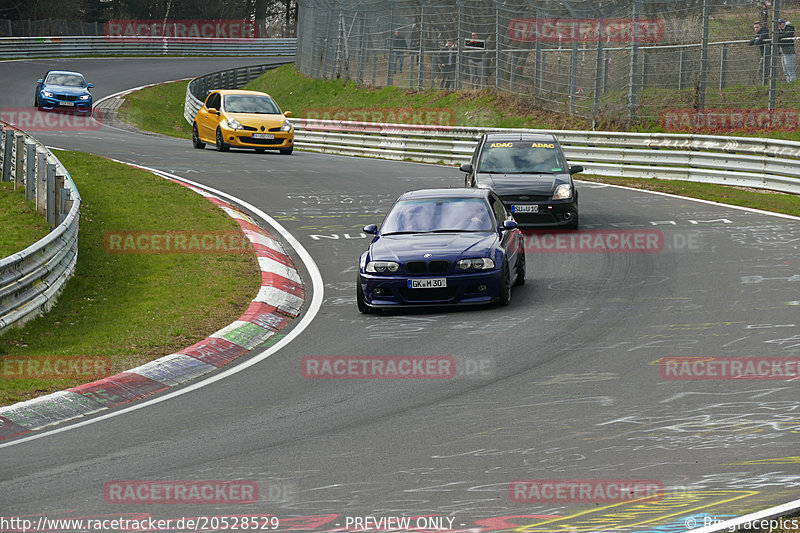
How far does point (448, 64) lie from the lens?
37.3 metres

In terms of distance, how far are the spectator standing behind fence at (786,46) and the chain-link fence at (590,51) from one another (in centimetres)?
3

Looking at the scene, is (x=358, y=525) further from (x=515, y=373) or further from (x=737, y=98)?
(x=737, y=98)

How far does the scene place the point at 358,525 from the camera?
6188 millimetres

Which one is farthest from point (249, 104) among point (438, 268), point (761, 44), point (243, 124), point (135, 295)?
point (438, 268)

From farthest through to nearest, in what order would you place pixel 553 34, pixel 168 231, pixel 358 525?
pixel 553 34 < pixel 168 231 < pixel 358 525

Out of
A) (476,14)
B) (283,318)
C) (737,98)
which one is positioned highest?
(476,14)

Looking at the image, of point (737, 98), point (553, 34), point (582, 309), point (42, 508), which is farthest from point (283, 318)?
point (553, 34)

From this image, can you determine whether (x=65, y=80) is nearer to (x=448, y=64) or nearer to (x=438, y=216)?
(x=448, y=64)

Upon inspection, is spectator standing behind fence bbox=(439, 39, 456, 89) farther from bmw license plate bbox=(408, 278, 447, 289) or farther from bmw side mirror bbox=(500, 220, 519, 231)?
bmw license plate bbox=(408, 278, 447, 289)

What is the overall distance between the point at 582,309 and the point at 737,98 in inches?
614

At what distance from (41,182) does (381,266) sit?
7.47 metres

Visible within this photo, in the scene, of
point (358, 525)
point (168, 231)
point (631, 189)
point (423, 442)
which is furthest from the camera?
point (631, 189)

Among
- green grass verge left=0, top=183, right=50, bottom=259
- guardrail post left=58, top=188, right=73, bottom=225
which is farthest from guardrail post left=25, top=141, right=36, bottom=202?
guardrail post left=58, top=188, right=73, bottom=225

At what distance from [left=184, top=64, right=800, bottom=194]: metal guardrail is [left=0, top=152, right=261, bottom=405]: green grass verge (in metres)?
7.08
